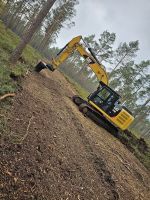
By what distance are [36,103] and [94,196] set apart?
162 inches

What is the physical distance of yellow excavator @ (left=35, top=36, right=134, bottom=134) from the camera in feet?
46.9

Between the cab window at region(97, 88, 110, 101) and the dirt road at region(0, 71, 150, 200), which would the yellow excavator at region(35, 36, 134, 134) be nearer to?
the cab window at region(97, 88, 110, 101)

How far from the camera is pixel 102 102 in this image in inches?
580

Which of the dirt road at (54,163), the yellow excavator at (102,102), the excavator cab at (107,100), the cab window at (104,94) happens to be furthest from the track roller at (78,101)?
the dirt road at (54,163)

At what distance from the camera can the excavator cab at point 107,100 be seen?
47.6ft

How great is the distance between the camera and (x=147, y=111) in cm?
4631

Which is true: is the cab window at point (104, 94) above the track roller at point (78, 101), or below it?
above

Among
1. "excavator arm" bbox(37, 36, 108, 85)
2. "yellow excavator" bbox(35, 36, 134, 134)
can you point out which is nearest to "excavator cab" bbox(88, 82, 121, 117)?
"yellow excavator" bbox(35, 36, 134, 134)

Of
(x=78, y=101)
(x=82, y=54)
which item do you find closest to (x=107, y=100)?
(x=78, y=101)

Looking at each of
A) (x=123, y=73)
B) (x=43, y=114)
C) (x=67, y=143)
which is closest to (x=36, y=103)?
(x=43, y=114)

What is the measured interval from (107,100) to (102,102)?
332mm

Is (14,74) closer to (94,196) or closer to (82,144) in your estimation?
(82,144)

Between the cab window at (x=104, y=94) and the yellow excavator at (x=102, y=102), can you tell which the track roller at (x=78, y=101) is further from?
the cab window at (x=104, y=94)

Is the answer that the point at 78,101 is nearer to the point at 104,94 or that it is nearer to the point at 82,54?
the point at 104,94
